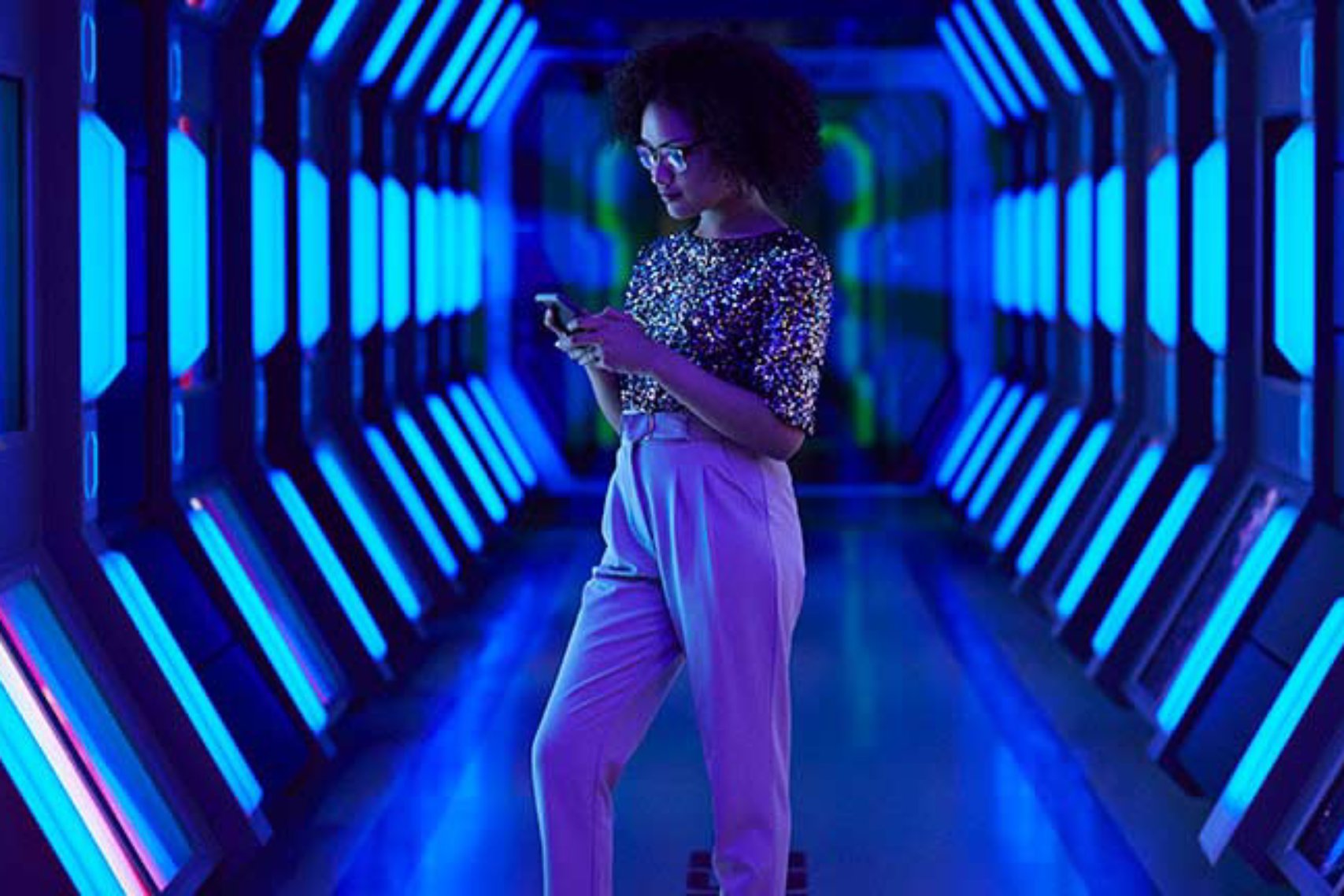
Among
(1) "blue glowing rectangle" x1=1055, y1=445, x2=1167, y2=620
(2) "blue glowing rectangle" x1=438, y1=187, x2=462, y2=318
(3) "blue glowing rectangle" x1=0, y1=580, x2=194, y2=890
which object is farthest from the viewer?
(2) "blue glowing rectangle" x1=438, y1=187, x2=462, y2=318

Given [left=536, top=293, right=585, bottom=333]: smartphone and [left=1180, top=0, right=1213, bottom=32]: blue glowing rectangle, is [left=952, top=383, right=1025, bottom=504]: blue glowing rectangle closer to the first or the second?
[left=1180, top=0, right=1213, bottom=32]: blue glowing rectangle

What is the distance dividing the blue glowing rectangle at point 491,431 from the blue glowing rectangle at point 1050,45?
3204mm

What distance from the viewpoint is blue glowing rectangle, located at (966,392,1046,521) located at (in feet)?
34.4

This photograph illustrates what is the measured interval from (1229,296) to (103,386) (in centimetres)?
303

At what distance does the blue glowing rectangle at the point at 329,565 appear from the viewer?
6.61 meters

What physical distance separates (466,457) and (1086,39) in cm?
336

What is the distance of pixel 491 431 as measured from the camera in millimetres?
11578

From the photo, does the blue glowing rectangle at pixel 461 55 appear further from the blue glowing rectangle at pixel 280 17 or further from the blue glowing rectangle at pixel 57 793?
the blue glowing rectangle at pixel 57 793

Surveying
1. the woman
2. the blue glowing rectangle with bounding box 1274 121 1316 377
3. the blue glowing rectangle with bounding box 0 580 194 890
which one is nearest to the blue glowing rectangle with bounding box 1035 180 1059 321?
the blue glowing rectangle with bounding box 1274 121 1316 377

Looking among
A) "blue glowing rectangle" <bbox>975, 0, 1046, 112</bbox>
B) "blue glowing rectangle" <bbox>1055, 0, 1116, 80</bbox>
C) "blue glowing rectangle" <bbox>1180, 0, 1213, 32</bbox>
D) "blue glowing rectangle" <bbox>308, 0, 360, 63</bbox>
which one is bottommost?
"blue glowing rectangle" <bbox>308, 0, 360, 63</bbox>

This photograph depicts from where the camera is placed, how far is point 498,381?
12.4 m

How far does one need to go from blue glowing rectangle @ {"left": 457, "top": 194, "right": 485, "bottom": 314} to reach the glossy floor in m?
3.57

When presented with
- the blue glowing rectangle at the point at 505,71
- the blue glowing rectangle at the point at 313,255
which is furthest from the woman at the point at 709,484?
the blue glowing rectangle at the point at 505,71

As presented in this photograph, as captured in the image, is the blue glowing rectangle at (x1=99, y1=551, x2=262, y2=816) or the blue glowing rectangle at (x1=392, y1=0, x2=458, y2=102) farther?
the blue glowing rectangle at (x1=392, y1=0, x2=458, y2=102)
